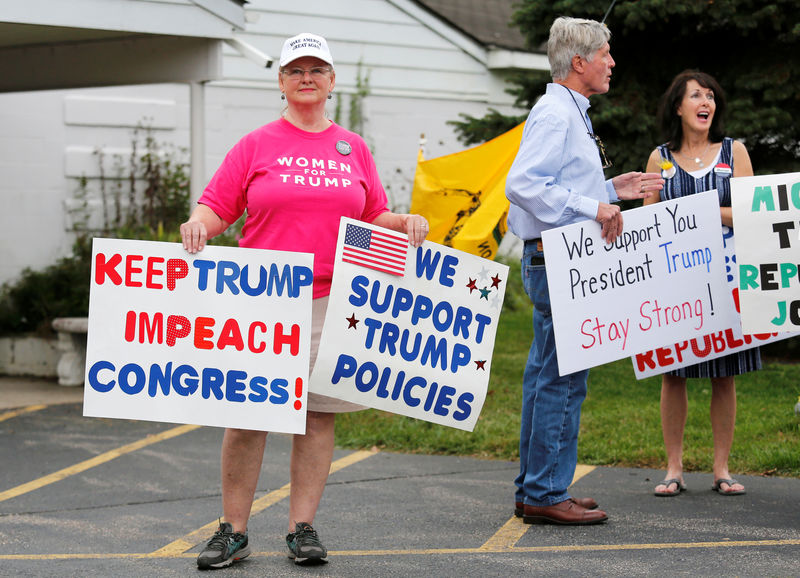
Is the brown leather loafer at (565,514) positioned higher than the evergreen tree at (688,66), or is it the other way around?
the evergreen tree at (688,66)

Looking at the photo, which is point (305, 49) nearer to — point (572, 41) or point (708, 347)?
point (572, 41)

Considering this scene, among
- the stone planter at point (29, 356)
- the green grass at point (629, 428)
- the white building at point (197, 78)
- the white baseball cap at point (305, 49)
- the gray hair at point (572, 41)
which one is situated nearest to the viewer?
the white baseball cap at point (305, 49)

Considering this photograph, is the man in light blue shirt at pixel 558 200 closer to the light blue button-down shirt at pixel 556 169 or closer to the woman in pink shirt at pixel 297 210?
the light blue button-down shirt at pixel 556 169

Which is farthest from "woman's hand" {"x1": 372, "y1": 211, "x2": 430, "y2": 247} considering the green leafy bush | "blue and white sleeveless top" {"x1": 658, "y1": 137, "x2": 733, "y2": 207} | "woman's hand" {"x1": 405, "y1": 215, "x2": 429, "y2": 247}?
the green leafy bush

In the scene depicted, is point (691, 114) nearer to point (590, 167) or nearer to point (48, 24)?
point (590, 167)

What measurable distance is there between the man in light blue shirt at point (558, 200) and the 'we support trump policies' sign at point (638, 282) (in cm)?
12

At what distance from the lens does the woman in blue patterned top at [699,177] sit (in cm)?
562

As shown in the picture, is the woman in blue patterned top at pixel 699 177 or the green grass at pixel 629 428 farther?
the green grass at pixel 629 428

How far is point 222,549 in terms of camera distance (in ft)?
14.9

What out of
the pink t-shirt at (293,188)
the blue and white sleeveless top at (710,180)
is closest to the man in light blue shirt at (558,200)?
the blue and white sleeveless top at (710,180)

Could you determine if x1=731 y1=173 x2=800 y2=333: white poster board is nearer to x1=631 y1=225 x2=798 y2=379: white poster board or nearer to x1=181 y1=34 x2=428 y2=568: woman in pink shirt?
x1=631 y1=225 x2=798 y2=379: white poster board

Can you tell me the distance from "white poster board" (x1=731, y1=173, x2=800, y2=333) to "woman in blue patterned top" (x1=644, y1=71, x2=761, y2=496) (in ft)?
1.16

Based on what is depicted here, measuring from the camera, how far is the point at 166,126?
12320 millimetres

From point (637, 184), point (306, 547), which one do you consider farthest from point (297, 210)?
point (637, 184)
